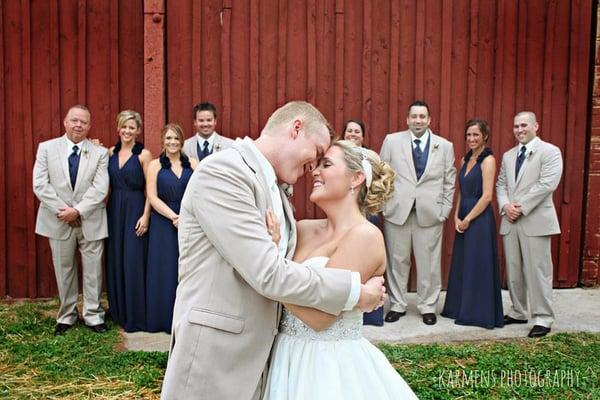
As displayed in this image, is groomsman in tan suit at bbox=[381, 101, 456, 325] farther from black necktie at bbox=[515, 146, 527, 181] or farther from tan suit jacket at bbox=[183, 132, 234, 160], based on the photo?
tan suit jacket at bbox=[183, 132, 234, 160]

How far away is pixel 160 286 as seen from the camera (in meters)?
6.21

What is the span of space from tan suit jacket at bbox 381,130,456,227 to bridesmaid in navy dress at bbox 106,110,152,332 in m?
2.40

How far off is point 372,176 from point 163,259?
357 cm

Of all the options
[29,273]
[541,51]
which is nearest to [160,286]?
[29,273]

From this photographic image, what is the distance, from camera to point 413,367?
16.9 ft

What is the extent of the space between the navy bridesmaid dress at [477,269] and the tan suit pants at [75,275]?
3.48 m

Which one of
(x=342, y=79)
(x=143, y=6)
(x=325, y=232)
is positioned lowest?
(x=325, y=232)

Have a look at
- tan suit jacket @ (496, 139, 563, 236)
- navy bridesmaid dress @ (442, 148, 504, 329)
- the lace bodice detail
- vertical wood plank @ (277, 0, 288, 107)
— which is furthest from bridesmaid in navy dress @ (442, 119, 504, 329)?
the lace bodice detail

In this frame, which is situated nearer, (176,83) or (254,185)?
(254,185)

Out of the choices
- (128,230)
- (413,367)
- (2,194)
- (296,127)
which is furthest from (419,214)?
(2,194)

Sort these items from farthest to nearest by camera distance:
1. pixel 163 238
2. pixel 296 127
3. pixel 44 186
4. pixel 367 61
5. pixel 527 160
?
pixel 367 61
pixel 527 160
pixel 163 238
pixel 44 186
pixel 296 127

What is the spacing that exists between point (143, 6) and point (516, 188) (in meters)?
4.39

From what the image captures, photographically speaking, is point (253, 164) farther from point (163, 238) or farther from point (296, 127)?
point (163, 238)

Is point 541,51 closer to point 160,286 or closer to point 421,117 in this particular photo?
point 421,117
